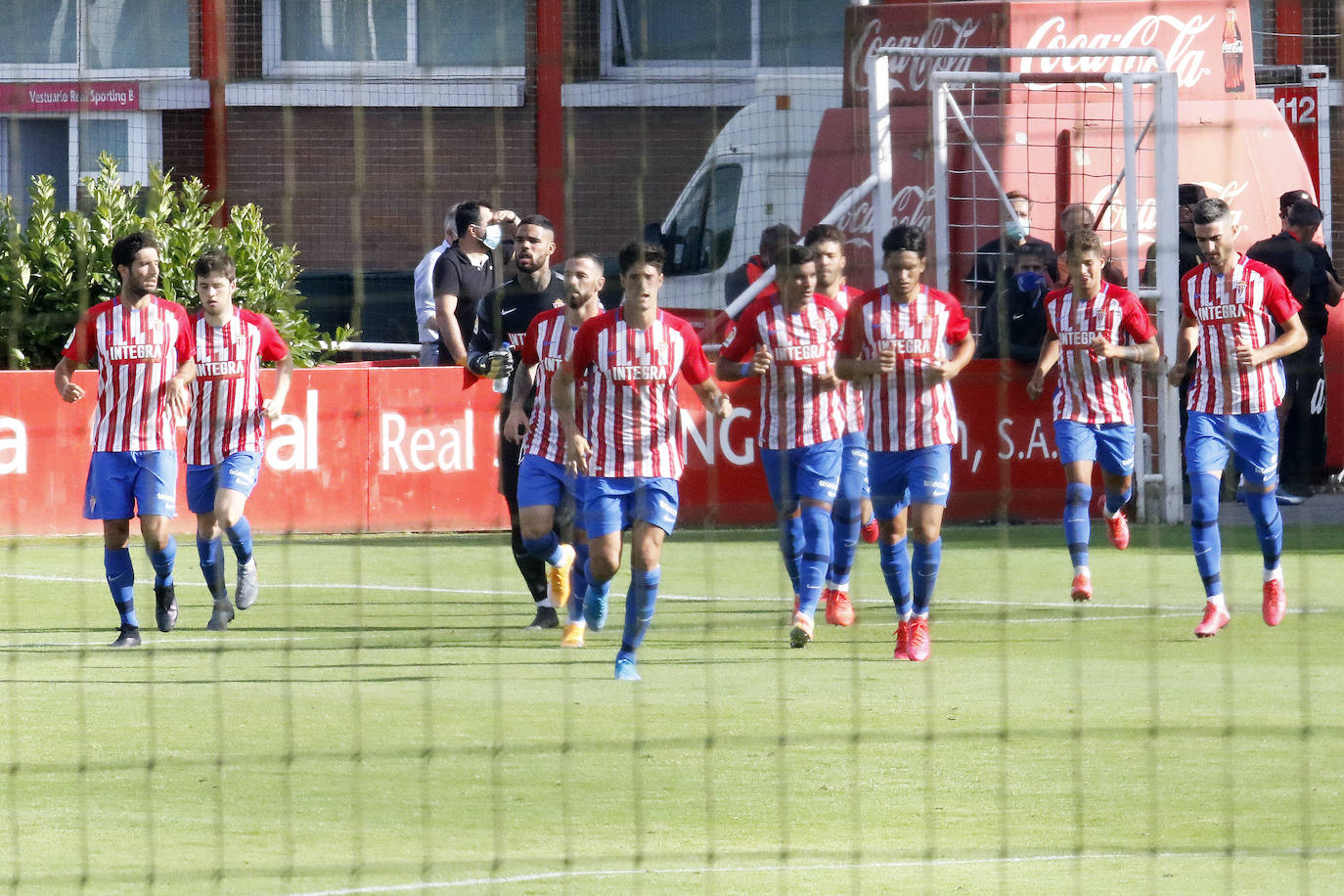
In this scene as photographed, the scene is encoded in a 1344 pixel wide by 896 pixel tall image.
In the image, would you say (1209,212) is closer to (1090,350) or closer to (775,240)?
(1090,350)

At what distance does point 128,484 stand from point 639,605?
101 inches

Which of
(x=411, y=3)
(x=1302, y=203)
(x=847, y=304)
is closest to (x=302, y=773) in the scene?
(x=847, y=304)

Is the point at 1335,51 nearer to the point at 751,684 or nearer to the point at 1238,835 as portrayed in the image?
the point at 751,684

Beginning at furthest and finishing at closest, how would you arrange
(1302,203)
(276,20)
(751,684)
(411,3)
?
(411,3), (276,20), (1302,203), (751,684)

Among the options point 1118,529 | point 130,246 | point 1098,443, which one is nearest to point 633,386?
point 130,246

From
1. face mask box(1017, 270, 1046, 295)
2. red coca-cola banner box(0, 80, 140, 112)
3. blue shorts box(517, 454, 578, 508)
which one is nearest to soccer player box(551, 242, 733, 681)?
blue shorts box(517, 454, 578, 508)

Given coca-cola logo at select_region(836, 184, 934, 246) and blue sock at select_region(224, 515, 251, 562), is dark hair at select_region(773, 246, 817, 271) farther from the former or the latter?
coca-cola logo at select_region(836, 184, 934, 246)

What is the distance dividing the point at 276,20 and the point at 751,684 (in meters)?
11.5

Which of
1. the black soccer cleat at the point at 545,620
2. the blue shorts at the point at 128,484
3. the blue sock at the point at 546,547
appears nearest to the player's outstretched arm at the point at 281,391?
the blue shorts at the point at 128,484

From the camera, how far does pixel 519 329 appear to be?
9.27m

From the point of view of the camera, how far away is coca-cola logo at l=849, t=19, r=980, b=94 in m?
15.7

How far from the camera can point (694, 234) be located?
1617 centimetres

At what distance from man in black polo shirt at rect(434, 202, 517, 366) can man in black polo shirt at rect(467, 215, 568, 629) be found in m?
0.26

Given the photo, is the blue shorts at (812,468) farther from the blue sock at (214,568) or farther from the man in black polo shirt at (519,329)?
the blue sock at (214,568)
